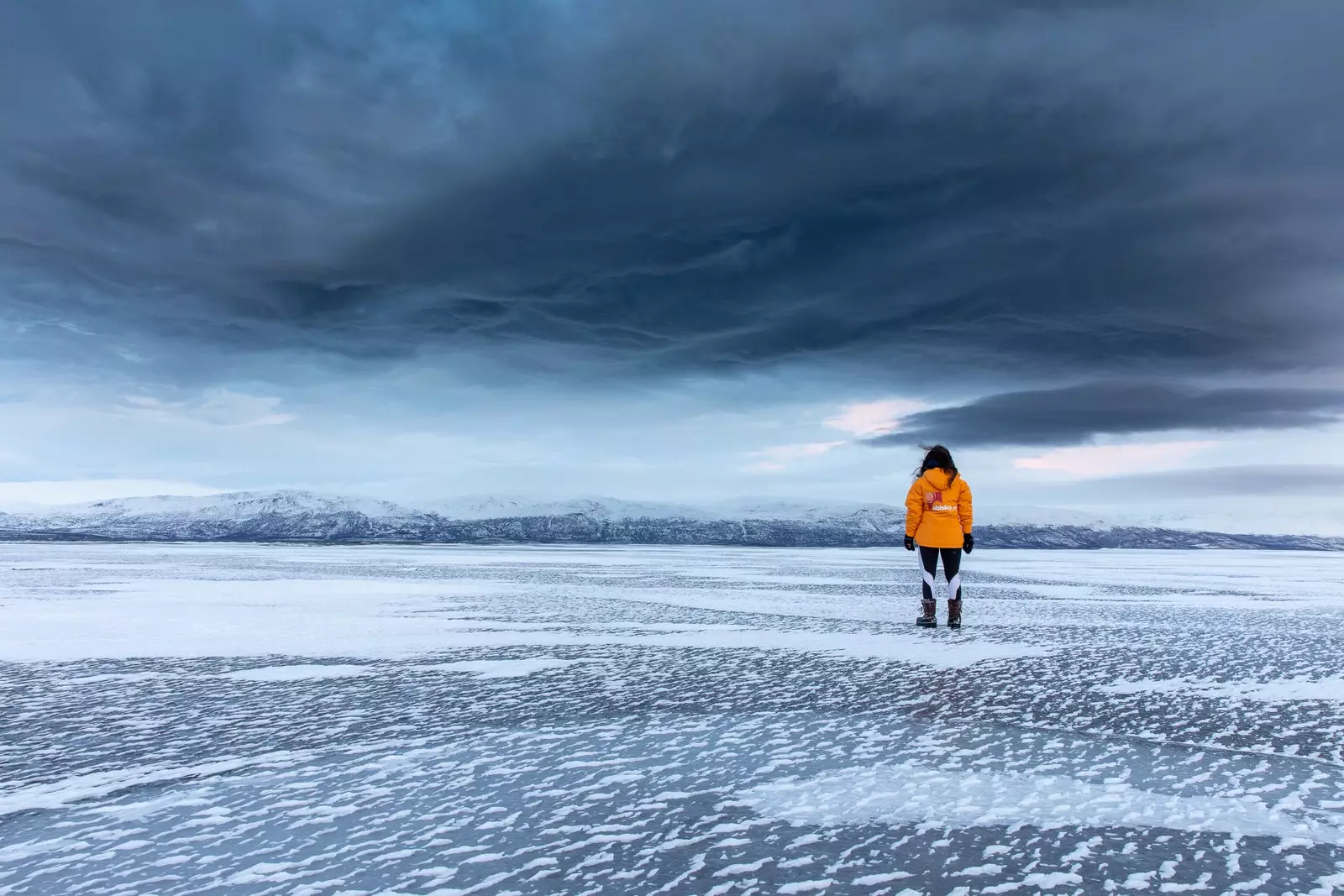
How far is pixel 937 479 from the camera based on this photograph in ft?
Result: 30.9

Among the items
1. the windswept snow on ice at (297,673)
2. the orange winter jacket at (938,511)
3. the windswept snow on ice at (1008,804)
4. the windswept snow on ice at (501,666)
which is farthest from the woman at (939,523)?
the windswept snow on ice at (297,673)

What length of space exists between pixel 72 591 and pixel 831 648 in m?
13.6

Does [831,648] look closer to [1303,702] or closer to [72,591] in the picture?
[1303,702]

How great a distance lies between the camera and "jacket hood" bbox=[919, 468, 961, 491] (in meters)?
9.38

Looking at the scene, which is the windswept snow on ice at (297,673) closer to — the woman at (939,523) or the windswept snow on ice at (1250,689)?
the windswept snow on ice at (1250,689)

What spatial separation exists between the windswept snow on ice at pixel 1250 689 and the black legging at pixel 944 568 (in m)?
3.19

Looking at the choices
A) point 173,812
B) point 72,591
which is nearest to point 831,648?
point 173,812

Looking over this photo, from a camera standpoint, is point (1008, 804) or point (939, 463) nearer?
point (1008, 804)

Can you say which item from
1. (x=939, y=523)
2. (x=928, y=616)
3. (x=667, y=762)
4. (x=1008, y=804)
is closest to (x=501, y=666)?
(x=667, y=762)

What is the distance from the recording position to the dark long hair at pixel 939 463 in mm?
9383

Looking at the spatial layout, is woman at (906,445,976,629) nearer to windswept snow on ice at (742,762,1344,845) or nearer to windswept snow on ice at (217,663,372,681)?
windswept snow on ice at (742,762,1344,845)

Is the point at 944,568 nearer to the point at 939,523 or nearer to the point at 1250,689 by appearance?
the point at 939,523

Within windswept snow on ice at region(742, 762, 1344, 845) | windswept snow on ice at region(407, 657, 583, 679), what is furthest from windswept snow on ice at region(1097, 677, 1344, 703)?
windswept snow on ice at region(407, 657, 583, 679)

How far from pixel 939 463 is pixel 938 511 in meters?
0.57
